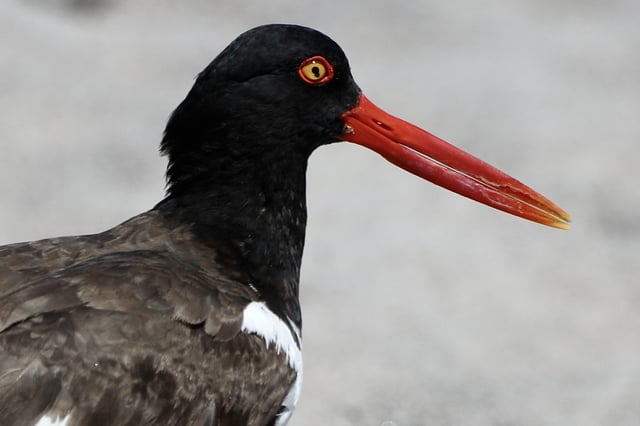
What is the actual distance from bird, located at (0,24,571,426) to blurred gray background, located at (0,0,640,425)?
150cm

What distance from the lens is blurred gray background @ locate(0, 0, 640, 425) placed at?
6.05m

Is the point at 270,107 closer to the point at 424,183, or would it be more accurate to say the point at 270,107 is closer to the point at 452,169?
the point at 452,169

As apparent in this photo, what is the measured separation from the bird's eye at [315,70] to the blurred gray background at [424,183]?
6.13 feet

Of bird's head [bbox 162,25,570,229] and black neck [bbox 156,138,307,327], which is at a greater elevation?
bird's head [bbox 162,25,570,229]

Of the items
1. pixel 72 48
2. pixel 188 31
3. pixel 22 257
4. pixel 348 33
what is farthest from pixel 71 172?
pixel 22 257

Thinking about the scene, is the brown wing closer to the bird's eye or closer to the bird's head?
the bird's head

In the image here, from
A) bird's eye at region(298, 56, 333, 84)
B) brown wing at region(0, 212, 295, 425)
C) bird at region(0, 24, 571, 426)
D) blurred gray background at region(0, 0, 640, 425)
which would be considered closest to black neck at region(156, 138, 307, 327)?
bird at region(0, 24, 571, 426)

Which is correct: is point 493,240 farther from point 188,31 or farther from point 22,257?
point 22,257

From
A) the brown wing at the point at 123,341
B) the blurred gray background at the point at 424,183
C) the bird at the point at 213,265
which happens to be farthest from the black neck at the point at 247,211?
the blurred gray background at the point at 424,183

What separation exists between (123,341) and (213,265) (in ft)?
2.23

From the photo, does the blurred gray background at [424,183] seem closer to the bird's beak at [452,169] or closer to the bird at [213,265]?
the bird's beak at [452,169]

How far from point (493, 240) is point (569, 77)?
6.91 feet

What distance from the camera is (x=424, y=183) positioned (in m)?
7.75

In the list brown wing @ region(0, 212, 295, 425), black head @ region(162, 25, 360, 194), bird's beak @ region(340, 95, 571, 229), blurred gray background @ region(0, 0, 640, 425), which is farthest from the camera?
blurred gray background @ region(0, 0, 640, 425)
